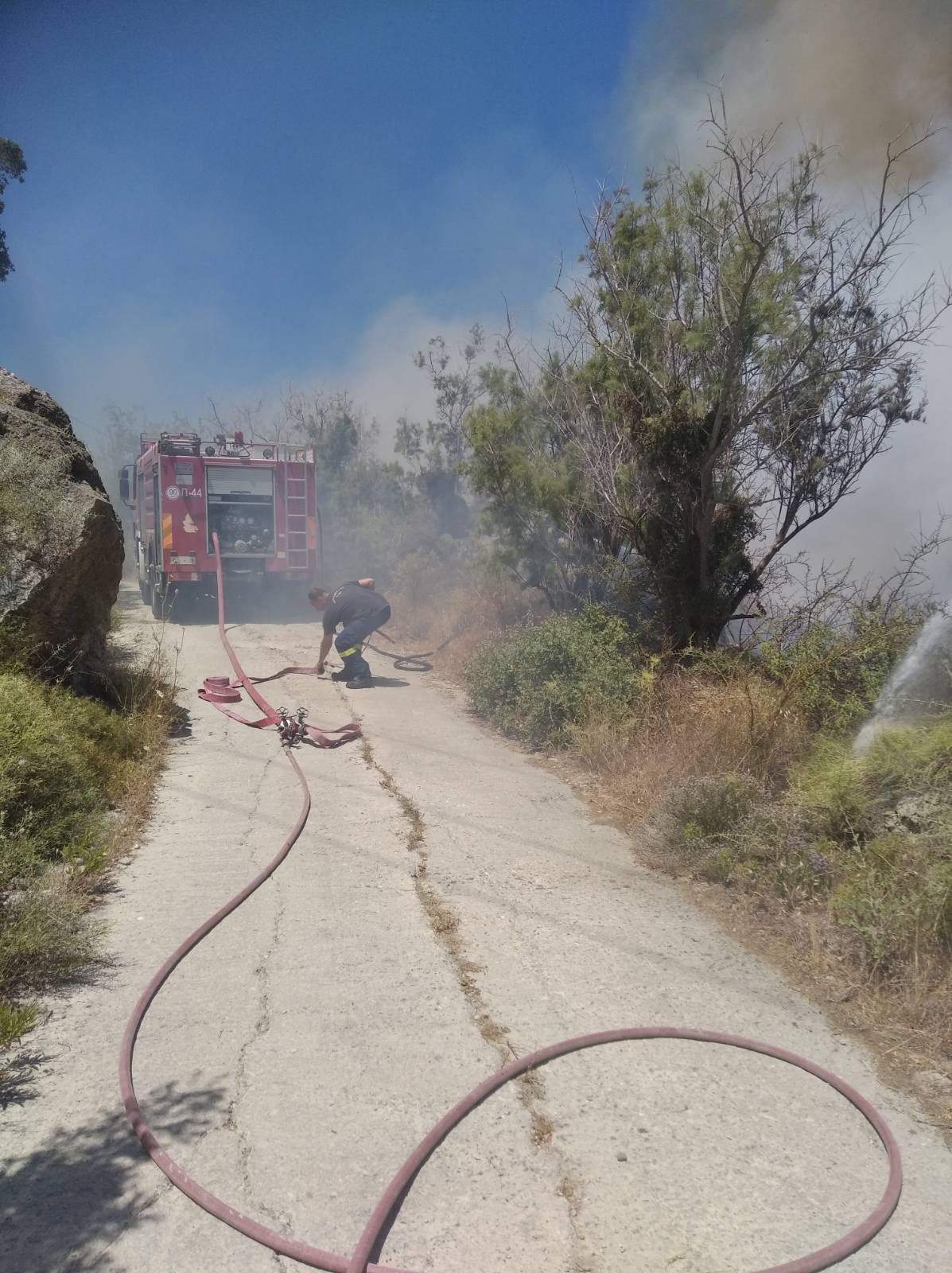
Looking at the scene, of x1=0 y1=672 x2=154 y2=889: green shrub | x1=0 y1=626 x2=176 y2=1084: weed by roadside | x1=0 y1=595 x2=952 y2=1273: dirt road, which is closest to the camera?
x1=0 y1=595 x2=952 y2=1273: dirt road

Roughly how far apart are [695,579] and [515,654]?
2091mm

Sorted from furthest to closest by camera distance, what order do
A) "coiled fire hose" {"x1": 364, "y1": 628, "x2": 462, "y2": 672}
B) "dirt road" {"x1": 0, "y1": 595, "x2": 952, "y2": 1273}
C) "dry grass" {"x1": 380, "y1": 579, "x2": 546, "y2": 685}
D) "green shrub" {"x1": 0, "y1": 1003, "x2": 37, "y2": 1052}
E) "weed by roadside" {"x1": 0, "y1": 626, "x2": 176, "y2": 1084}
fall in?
"dry grass" {"x1": 380, "y1": 579, "x2": 546, "y2": 685}, "coiled fire hose" {"x1": 364, "y1": 628, "x2": 462, "y2": 672}, "weed by roadside" {"x1": 0, "y1": 626, "x2": 176, "y2": 1084}, "green shrub" {"x1": 0, "y1": 1003, "x2": 37, "y2": 1052}, "dirt road" {"x1": 0, "y1": 595, "x2": 952, "y2": 1273}

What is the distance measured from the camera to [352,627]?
1051cm

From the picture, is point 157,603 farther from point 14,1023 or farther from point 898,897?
point 898,897

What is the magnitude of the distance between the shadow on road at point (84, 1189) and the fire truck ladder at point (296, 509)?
13.9 metres

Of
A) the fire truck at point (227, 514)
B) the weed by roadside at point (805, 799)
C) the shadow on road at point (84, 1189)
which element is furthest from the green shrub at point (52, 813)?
the fire truck at point (227, 514)

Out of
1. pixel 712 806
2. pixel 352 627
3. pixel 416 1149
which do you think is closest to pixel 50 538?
pixel 352 627

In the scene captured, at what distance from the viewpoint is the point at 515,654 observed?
29.4 feet

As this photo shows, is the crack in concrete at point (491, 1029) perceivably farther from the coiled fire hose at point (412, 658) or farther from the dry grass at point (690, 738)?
the coiled fire hose at point (412, 658)

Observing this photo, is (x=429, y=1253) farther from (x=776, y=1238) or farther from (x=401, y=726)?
(x=401, y=726)

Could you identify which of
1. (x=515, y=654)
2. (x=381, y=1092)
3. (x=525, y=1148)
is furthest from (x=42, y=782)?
(x=515, y=654)

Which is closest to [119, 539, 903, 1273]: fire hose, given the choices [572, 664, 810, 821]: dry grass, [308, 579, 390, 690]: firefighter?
[572, 664, 810, 821]: dry grass

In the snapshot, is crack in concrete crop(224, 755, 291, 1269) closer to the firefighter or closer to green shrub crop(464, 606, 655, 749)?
green shrub crop(464, 606, 655, 749)

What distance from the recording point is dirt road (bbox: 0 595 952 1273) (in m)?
2.30
